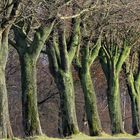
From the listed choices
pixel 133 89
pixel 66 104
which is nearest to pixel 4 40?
pixel 66 104

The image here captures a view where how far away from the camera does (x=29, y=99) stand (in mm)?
28406

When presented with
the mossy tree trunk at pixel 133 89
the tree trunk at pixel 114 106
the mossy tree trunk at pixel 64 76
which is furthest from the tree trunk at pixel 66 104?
the mossy tree trunk at pixel 133 89

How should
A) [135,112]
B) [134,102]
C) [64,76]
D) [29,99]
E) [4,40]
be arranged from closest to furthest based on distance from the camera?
[4,40], [29,99], [64,76], [135,112], [134,102]

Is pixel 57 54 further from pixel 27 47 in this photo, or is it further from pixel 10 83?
pixel 10 83

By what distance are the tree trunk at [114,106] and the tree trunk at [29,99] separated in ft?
41.7

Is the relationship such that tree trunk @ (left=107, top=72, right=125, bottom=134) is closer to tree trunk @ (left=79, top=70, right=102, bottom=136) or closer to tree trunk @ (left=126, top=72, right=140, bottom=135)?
tree trunk @ (left=79, top=70, right=102, bottom=136)

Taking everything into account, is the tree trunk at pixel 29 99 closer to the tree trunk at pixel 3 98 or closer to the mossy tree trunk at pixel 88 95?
the tree trunk at pixel 3 98

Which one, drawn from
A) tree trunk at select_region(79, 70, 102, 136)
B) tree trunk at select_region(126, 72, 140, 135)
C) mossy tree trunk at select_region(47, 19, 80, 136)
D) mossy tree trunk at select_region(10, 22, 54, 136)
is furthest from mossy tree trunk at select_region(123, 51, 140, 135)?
mossy tree trunk at select_region(10, 22, 54, 136)

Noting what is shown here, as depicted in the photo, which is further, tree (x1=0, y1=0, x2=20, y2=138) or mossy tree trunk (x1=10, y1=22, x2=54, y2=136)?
mossy tree trunk (x1=10, y1=22, x2=54, y2=136)

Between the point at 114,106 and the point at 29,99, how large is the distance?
1312 cm

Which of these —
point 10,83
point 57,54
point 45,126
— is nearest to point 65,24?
point 57,54

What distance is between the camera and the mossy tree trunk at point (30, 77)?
28156 millimetres

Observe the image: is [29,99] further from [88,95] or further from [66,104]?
[88,95]

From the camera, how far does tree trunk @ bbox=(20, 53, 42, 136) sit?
92.3 ft
